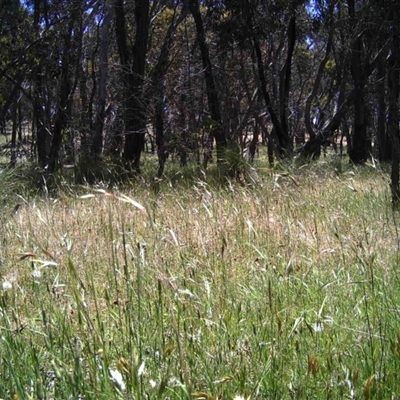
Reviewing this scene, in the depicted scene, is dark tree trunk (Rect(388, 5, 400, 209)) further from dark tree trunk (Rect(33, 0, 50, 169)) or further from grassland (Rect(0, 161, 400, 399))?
dark tree trunk (Rect(33, 0, 50, 169))

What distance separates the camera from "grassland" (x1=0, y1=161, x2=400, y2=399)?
4.75ft

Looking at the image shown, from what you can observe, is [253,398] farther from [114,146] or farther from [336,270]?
[114,146]

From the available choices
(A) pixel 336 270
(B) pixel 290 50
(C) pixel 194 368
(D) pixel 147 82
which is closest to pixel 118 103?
(D) pixel 147 82

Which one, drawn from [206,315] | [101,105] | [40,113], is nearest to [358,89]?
[101,105]

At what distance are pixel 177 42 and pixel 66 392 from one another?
19030mm

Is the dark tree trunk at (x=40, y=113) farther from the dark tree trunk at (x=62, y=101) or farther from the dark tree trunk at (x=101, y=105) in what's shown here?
the dark tree trunk at (x=101, y=105)

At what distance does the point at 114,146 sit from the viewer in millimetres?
10648

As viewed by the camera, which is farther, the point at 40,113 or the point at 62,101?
the point at 40,113

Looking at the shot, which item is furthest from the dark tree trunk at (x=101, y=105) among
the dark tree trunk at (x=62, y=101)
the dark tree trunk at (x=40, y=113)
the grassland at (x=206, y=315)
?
the grassland at (x=206, y=315)

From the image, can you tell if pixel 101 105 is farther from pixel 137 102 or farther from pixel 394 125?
pixel 394 125

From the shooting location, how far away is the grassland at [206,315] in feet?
4.75

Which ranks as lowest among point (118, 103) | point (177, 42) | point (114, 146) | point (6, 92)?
point (114, 146)

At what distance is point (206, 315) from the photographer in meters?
2.14

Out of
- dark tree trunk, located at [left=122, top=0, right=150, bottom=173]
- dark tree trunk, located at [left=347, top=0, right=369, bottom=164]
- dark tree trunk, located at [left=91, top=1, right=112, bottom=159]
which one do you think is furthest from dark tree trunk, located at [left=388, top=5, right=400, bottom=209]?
dark tree trunk, located at [left=347, top=0, right=369, bottom=164]
